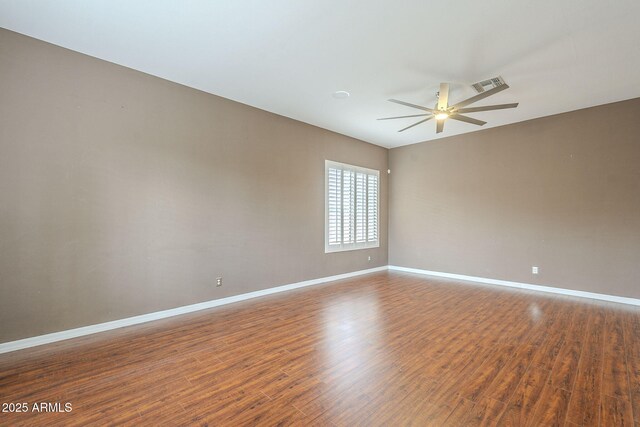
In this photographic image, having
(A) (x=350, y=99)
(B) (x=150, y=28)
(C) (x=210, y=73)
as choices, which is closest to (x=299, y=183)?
(A) (x=350, y=99)

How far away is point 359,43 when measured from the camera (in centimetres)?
295

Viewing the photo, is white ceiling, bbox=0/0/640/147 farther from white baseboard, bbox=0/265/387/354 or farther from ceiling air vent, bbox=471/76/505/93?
white baseboard, bbox=0/265/387/354

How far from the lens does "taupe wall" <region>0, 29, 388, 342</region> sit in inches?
110

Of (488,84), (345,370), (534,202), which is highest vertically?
(488,84)

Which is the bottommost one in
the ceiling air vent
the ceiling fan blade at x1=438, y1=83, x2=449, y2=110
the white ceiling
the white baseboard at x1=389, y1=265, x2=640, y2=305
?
the white baseboard at x1=389, y1=265, x2=640, y2=305

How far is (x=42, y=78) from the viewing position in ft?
9.60

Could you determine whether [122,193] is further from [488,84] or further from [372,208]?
[372,208]

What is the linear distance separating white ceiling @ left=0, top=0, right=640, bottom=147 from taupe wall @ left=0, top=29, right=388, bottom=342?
400mm

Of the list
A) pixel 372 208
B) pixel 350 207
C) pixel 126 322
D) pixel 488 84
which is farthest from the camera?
pixel 372 208

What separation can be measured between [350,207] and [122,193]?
4208 mm

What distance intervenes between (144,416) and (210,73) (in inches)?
141

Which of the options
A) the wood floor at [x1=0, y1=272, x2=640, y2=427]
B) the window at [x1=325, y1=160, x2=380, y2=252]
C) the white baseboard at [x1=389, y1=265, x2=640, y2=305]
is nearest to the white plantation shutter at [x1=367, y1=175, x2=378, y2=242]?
the window at [x1=325, y1=160, x2=380, y2=252]

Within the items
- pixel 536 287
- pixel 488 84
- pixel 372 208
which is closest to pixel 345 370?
pixel 488 84

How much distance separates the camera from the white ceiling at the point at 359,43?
2471mm
